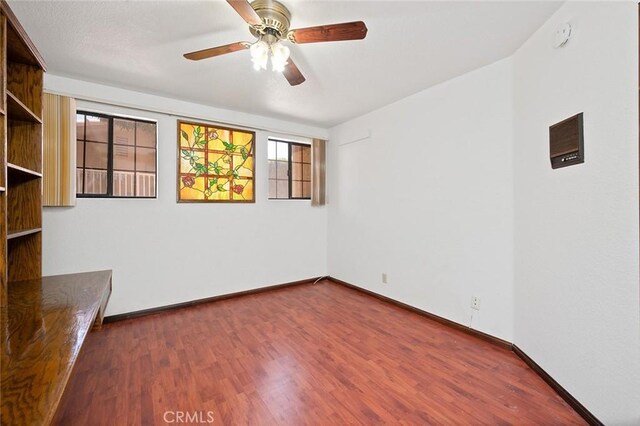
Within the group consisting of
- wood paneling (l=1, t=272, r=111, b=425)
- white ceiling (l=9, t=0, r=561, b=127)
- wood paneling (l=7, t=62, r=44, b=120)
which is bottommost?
wood paneling (l=1, t=272, r=111, b=425)

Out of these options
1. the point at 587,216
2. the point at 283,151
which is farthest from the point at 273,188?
the point at 587,216

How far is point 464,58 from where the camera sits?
237 centimetres

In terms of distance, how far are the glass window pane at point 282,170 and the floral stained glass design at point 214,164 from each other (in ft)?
1.63

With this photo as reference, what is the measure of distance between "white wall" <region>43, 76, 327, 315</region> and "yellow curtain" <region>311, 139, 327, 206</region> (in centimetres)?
33

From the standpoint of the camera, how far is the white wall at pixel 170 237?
110 inches

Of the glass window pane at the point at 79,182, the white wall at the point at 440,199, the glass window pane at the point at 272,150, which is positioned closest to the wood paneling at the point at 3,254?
the glass window pane at the point at 79,182

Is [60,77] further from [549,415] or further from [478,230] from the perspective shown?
[549,415]

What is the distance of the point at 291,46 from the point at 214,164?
6.64 feet

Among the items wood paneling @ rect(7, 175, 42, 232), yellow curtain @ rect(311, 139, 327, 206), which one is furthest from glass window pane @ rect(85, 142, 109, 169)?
yellow curtain @ rect(311, 139, 327, 206)

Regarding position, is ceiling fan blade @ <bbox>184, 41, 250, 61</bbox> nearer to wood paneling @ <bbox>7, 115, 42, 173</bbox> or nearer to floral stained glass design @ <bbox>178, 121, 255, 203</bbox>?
wood paneling @ <bbox>7, 115, 42, 173</bbox>

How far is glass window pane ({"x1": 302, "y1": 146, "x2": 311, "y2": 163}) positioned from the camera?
15.1 feet

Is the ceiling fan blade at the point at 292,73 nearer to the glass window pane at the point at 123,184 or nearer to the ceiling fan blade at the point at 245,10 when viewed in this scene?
the ceiling fan blade at the point at 245,10

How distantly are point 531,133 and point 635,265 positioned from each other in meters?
1.17

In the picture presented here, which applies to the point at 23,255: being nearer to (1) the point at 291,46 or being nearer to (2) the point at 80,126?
(2) the point at 80,126
